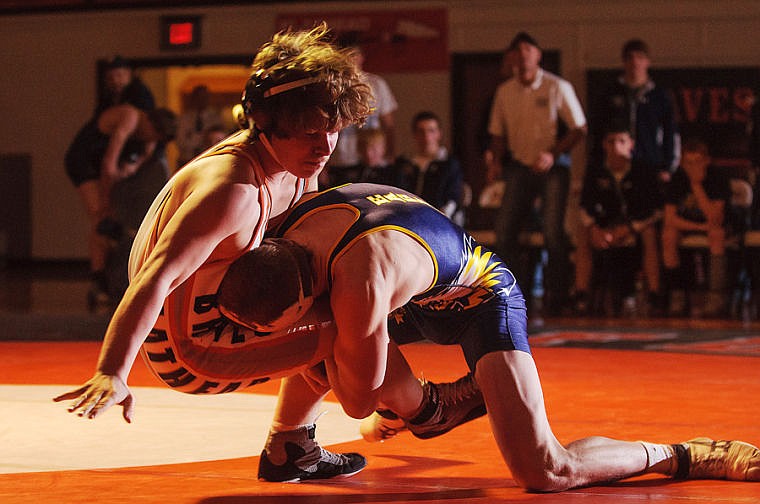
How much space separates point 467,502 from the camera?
8.47 feet

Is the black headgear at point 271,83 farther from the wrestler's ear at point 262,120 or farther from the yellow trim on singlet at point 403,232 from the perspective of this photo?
the yellow trim on singlet at point 403,232

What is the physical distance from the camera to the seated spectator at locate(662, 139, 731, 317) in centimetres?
698

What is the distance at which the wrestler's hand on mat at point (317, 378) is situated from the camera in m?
2.78

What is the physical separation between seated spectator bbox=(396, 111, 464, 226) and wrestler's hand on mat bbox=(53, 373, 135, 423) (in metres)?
4.77

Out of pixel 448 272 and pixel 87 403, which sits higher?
pixel 448 272

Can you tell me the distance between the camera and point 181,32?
471 inches

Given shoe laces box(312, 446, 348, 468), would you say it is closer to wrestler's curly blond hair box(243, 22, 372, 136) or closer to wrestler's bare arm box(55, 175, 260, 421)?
wrestler's bare arm box(55, 175, 260, 421)

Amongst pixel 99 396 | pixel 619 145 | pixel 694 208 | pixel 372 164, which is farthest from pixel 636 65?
pixel 99 396

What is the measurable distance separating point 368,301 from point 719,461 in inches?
37.9

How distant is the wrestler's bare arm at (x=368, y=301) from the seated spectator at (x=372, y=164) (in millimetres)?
4307

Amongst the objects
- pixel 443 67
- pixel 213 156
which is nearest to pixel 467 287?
pixel 213 156

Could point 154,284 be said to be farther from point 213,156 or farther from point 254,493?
point 254,493

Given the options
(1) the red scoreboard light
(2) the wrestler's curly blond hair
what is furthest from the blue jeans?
(1) the red scoreboard light

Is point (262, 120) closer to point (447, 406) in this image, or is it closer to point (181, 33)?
point (447, 406)
